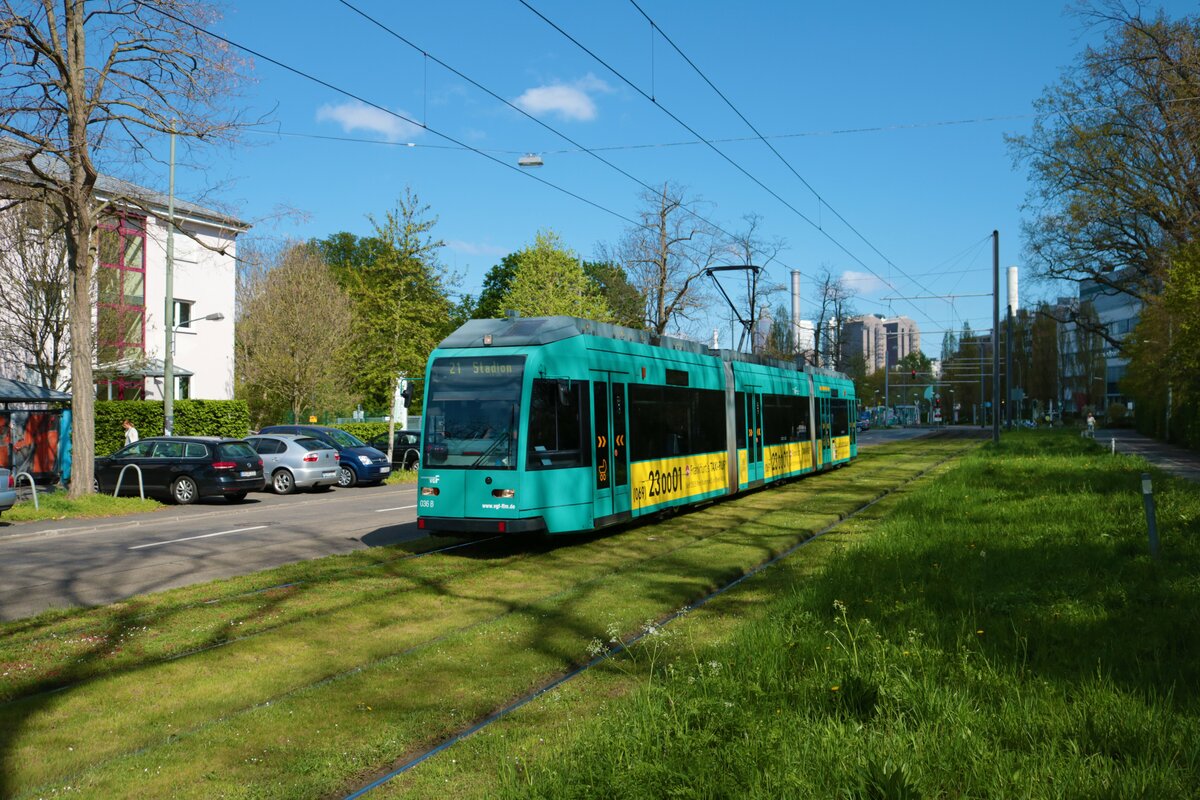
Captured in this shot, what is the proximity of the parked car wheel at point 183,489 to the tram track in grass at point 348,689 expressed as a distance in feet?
42.6

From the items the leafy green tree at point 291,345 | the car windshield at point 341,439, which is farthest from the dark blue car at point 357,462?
the leafy green tree at point 291,345

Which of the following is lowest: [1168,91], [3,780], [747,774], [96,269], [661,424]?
[3,780]

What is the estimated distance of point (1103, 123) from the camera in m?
35.8

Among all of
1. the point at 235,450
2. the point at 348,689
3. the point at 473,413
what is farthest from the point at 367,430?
the point at 348,689

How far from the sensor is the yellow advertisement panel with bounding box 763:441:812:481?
23281 mm

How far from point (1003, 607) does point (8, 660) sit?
7.64 metres

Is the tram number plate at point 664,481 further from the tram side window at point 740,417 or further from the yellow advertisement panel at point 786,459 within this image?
the yellow advertisement panel at point 786,459

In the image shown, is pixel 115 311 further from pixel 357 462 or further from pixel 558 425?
pixel 558 425

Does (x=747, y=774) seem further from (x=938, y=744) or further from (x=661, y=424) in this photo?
(x=661, y=424)

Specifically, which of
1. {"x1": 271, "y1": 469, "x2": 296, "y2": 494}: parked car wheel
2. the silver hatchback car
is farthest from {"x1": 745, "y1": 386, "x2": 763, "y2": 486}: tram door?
{"x1": 271, "y1": 469, "x2": 296, "y2": 494}: parked car wheel

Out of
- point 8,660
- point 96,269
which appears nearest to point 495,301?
point 96,269

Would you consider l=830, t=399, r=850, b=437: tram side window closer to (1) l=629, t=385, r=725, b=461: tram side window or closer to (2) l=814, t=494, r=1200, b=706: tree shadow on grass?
(1) l=629, t=385, r=725, b=461: tram side window

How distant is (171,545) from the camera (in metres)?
14.7

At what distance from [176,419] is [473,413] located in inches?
1019
